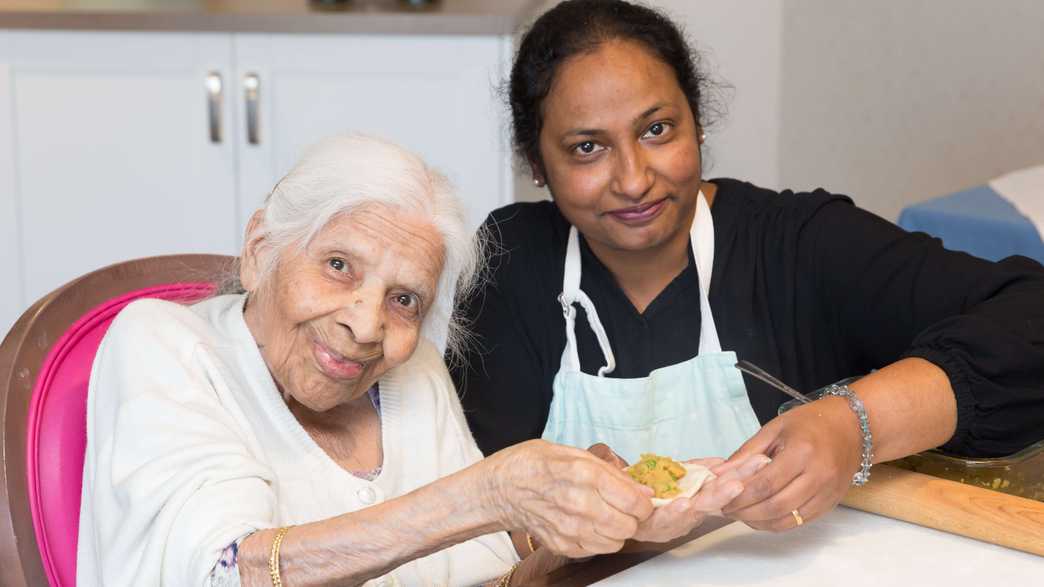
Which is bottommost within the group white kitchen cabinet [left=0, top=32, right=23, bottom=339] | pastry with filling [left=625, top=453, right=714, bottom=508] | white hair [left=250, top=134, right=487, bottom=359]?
white kitchen cabinet [left=0, top=32, right=23, bottom=339]

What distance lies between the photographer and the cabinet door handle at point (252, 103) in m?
3.39

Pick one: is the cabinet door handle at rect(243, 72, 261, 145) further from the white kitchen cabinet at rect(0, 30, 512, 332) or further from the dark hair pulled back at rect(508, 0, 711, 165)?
the dark hair pulled back at rect(508, 0, 711, 165)

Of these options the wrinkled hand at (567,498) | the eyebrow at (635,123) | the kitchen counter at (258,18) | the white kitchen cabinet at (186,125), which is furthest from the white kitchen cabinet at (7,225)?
the wrinkled hand at (567,498)

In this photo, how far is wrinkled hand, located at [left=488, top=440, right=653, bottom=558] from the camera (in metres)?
1.26

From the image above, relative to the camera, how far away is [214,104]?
340cm

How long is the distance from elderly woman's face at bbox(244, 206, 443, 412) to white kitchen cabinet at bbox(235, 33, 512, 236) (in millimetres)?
1819

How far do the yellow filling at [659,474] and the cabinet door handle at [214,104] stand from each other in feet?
7.58

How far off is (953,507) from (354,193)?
2.53ft

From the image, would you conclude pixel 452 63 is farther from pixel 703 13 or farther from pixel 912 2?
pixel 912 2

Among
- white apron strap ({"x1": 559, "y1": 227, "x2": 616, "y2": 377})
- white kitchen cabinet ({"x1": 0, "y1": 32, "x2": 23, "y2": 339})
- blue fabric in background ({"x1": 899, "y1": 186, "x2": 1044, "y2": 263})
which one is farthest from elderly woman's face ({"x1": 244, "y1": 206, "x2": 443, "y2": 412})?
white kitchen cabinet ({"x1": 0, "y1": 32, "x2": 23, "y2": 339})

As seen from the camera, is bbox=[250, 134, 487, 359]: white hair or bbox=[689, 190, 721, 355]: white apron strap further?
bbox=[689, 190, 721, 355]: white apron strap

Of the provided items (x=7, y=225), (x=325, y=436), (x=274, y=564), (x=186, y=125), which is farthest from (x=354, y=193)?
(x=7, y=225)

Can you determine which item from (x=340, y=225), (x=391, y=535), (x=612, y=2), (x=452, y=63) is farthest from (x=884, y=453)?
(x=452, y=63)

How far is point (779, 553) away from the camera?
4.49 ft
